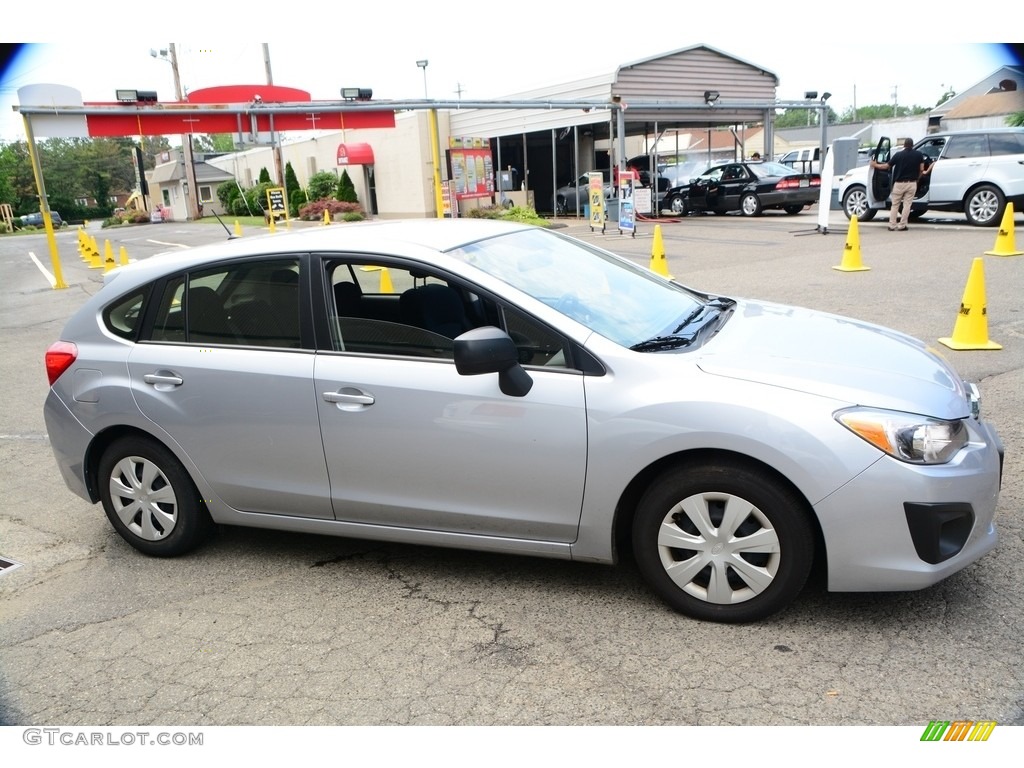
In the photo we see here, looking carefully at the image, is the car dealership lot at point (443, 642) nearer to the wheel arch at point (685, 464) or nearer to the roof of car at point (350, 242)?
the wheel arch at point (685, 464)

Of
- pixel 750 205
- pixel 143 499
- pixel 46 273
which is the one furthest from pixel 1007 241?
pixel 46 273

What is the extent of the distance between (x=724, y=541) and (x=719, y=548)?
0.12ft

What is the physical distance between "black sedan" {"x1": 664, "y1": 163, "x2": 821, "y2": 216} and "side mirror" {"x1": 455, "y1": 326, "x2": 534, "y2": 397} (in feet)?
67.5

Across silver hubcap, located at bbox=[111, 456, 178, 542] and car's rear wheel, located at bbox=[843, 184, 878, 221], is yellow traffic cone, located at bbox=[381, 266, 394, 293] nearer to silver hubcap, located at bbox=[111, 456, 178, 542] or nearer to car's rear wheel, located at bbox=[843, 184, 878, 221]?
silver hubcap, located at bbox=[111, 456, 178, 542]

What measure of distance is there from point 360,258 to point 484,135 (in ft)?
93.8

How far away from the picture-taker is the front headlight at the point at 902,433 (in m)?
2.99

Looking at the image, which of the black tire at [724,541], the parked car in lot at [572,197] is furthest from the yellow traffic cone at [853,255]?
the parked car in lot at [572,197]

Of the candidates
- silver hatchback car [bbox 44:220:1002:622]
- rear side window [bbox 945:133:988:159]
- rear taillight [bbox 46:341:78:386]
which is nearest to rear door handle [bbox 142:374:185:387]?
silver hatchback car [bbox 44:220:1002:622]

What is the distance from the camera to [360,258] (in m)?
3.81

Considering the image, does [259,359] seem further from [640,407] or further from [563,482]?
[640,407]

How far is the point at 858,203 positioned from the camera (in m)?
18.9

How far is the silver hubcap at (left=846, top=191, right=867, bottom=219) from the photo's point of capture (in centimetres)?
1875

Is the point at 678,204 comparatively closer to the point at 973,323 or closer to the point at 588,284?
the point at 973,323

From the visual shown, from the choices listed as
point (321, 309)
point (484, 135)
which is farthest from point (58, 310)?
point (484, 135)
